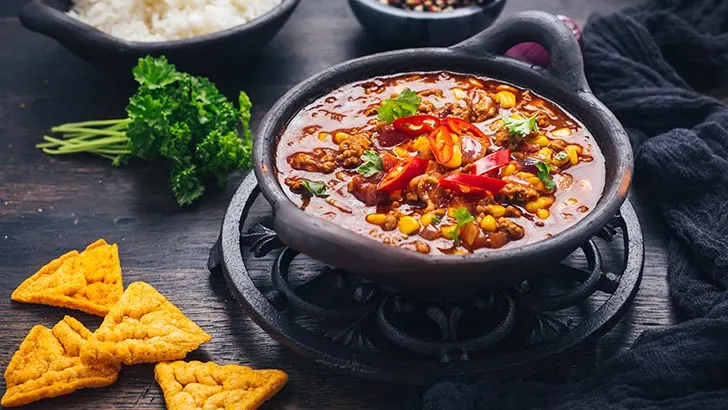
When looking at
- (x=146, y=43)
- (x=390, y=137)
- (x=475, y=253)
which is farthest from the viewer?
(x=146, y=43)

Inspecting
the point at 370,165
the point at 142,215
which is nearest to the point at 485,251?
the point at 370,165

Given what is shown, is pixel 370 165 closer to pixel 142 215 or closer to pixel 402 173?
pixel 402 173

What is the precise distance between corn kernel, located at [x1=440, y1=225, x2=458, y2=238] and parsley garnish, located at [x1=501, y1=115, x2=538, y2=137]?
0.54 meters

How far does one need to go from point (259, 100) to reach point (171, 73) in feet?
2.38

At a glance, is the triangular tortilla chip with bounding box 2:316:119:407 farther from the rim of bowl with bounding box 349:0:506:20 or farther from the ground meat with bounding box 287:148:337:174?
the rim of bowl with bounding box 349:0:506:20

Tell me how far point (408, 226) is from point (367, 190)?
0.70 ft

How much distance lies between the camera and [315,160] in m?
2.92

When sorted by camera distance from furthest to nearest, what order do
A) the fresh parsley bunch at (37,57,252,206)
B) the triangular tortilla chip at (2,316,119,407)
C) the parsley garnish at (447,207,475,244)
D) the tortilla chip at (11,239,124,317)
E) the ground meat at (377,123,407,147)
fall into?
1. the fresh parsley bunch at (37,57,252,206)
2. the tortilla chip at (11,239,124,317)
3. the ground meat at (377,123,407,147)
4. the triangular tortilla chip at (2,316,119,407)
5. the parsley garnish at (447,207,475,244)

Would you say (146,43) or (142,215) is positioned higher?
(146,43)

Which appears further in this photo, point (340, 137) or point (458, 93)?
point (458, 93)

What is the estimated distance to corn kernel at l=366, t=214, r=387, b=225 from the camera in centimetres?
266

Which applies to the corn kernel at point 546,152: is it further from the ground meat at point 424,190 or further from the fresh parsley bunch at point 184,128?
the fresh parsley bunch at point 184,128

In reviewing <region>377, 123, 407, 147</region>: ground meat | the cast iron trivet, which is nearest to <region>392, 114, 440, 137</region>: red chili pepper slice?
<region>377, 123, 407, 147</region>: ground meat

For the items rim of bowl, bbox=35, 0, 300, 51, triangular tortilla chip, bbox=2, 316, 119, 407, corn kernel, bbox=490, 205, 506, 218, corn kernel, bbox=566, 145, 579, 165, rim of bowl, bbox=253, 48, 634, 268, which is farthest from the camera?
rim of bowl, bbox=35, 0, 300, 51
